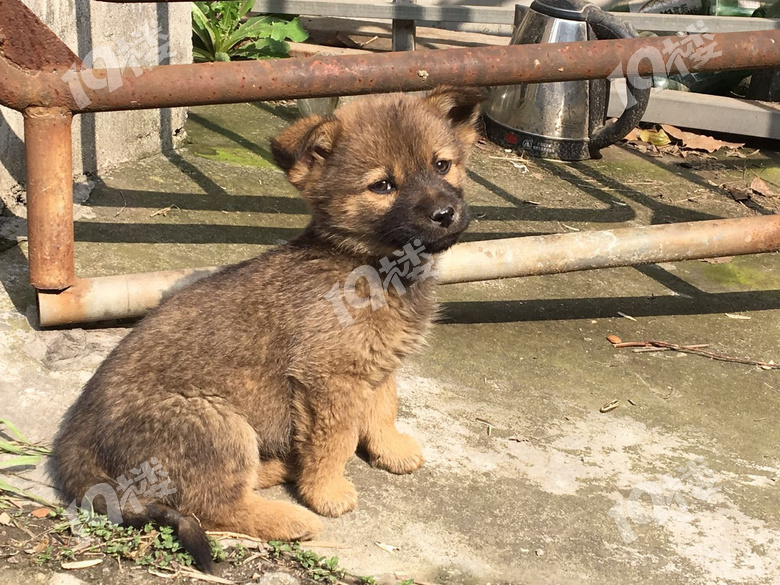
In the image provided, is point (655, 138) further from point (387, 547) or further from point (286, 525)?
point (286, 525)

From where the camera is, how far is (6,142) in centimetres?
503

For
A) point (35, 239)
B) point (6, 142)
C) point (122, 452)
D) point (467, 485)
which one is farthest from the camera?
point (6, 142)

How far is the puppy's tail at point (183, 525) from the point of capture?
9.48ft

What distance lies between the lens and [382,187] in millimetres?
3514

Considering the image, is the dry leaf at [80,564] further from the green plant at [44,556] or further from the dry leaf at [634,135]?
the dry leaf at [634,135]

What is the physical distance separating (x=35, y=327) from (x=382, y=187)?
184 cm

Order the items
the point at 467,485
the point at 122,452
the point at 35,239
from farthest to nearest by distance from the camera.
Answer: the point at 35,239, the point at 467,485, the point at 122,452

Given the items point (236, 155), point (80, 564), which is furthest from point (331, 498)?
point (236, 155)

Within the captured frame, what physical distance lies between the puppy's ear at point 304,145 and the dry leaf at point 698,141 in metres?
4.94

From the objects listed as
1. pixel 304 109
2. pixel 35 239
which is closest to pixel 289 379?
pixel 35 239

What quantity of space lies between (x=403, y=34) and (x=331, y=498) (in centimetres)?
576

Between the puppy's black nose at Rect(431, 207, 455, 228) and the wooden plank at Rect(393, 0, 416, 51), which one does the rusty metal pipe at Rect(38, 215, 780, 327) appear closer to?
the puppy's black nose at Rect(431, 207, 455, 228)

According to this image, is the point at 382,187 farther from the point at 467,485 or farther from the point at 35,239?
the point at 35,239

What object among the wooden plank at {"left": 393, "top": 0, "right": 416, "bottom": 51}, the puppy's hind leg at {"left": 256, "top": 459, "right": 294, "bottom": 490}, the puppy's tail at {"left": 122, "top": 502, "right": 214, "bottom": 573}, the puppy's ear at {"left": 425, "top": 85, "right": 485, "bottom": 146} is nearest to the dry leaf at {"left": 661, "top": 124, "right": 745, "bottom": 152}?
the wooden plank at {"left": 393, "top": 0, "right": 416, "bottom": 51}
